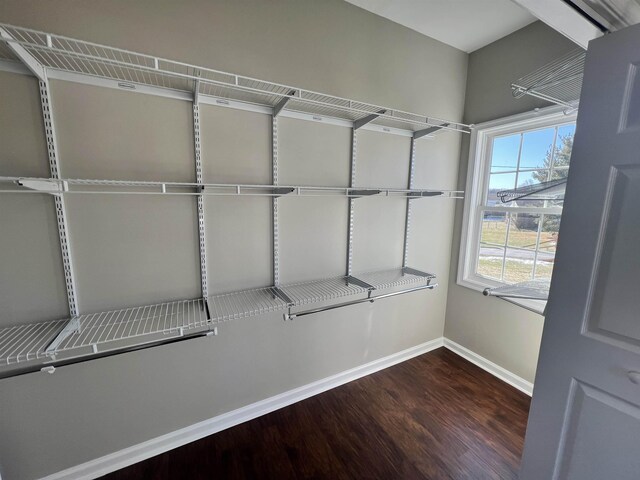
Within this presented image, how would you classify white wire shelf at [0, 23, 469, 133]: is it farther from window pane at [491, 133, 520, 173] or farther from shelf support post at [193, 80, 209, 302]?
window pane at [491, 133, 520, 173]

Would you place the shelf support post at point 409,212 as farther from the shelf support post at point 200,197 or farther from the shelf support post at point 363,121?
the shelf support post at point 200,197

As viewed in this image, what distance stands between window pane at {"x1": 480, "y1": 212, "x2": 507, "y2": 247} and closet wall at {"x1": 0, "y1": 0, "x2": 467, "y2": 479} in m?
0.86

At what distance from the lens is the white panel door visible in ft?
2.74

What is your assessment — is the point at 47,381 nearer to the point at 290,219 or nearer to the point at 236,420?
the point at 236,420

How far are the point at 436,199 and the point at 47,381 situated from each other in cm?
278

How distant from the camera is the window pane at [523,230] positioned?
2.08 meters

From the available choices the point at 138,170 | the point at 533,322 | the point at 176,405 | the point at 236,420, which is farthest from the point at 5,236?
the point at 533,322

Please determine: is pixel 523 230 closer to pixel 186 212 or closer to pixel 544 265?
pixel 544 265

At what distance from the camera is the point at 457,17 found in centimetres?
188

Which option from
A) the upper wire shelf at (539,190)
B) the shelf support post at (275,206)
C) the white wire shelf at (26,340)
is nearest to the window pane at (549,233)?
the upper wire shelf at (539,190)

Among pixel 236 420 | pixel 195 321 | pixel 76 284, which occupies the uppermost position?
pixel 76 284

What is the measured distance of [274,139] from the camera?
162 cm

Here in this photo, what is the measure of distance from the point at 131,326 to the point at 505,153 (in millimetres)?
2824

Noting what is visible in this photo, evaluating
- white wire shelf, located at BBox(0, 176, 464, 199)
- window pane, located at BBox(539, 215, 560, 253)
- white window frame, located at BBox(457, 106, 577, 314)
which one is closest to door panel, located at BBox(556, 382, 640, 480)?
white window frame, located at BBox(457, 106, 577, 314)
